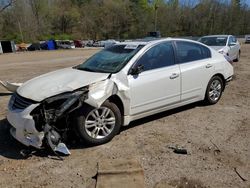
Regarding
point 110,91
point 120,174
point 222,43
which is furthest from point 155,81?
point 222,43

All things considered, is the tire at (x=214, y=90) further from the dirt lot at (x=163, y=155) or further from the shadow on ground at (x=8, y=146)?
the shadow on ground at (x=8, y=146)

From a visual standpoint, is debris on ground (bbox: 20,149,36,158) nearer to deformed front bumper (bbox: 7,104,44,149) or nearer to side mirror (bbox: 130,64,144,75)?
deformed front bumper (bbox: 7,104,44,149)

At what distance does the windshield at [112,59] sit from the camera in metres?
5.00

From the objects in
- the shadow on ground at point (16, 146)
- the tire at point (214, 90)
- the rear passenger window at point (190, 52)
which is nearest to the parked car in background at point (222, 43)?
the tire at point (214, 90)

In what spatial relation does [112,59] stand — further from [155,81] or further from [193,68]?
[193,68]

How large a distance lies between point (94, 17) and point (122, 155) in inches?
3490

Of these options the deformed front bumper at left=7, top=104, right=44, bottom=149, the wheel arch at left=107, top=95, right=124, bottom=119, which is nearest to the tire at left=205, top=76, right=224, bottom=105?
the wheel arch at left=107, top=95, right=124, bottom=119

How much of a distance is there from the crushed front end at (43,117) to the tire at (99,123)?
0.22 meters

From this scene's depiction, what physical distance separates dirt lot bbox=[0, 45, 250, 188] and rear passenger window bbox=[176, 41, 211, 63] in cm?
113

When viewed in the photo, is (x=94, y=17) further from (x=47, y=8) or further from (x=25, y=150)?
(x=25, y=150)

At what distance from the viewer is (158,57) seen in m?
5.38

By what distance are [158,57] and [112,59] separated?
2.75 ft

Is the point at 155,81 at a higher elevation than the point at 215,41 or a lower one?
higher

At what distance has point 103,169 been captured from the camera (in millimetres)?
3764
